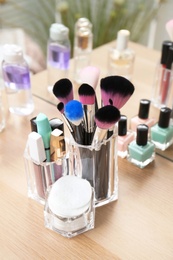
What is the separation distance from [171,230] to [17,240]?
0.22 m

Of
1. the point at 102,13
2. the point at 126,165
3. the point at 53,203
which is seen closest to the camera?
the point at 53,203

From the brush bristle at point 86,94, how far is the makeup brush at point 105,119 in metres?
0.04

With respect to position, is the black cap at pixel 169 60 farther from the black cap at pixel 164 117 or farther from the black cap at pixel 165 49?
the black cap at pixel 164 117

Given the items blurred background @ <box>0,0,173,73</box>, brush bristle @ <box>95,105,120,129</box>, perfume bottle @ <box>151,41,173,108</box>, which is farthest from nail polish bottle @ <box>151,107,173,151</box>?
blurred background @ <box>0,0,173,73</box>

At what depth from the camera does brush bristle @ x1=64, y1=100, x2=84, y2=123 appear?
0.49 m

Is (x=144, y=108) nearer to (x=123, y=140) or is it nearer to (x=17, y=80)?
(x=123, y=140)

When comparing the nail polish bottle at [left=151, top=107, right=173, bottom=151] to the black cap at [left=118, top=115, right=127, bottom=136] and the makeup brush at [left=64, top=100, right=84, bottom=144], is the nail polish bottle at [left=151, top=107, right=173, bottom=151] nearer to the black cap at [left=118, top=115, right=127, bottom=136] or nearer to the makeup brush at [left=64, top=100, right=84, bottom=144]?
the black cap at [left=118, top=115, right=127, bottom=136]

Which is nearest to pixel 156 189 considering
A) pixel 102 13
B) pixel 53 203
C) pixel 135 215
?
pixel 135 215

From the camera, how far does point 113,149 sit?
0.56 meters

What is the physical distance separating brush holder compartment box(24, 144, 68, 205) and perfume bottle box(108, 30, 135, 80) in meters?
0.40

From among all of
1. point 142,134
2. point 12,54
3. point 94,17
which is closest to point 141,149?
point 142,134

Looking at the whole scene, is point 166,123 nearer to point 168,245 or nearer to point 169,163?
point 169,163

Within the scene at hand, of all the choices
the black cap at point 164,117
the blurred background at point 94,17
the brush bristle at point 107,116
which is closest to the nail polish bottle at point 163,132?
the black cap at point 164,117

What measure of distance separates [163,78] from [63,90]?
34cm
